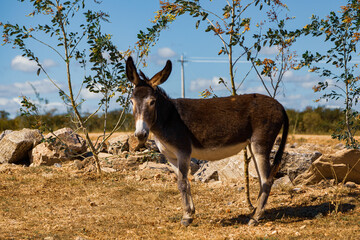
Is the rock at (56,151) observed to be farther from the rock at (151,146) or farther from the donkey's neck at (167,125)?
the donkey's neck at (167,125)

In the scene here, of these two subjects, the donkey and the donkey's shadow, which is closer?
the donkey

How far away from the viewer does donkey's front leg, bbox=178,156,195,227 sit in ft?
21.5

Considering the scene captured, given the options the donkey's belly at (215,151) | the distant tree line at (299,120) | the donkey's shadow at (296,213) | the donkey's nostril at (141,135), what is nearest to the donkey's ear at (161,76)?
the donkey's nostril at (141,135)

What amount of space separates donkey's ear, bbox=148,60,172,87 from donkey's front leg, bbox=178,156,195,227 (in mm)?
1274

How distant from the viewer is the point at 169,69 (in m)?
6.51

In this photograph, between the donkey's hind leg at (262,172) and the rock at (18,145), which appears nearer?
the donkey's hind leg at (262,172)

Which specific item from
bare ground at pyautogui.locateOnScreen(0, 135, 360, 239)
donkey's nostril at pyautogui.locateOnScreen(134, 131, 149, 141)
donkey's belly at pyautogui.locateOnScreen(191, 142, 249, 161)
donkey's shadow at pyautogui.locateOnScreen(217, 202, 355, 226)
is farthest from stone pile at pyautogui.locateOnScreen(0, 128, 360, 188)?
donkey's nostril at pyautogui.locateOnScreen(134, 131, 149, 141)

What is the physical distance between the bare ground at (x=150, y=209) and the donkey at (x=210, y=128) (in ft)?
1.90

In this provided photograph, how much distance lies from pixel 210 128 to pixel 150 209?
8.49 feet

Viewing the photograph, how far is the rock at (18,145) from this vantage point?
13.7 meters

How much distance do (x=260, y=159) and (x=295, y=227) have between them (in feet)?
4.40

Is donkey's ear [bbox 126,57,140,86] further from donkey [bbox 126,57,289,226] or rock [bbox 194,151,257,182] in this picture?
rock [bbox 194,151,257,182]

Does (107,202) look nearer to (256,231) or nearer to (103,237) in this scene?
(103,237)

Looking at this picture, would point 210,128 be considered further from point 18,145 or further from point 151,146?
point 18,145
